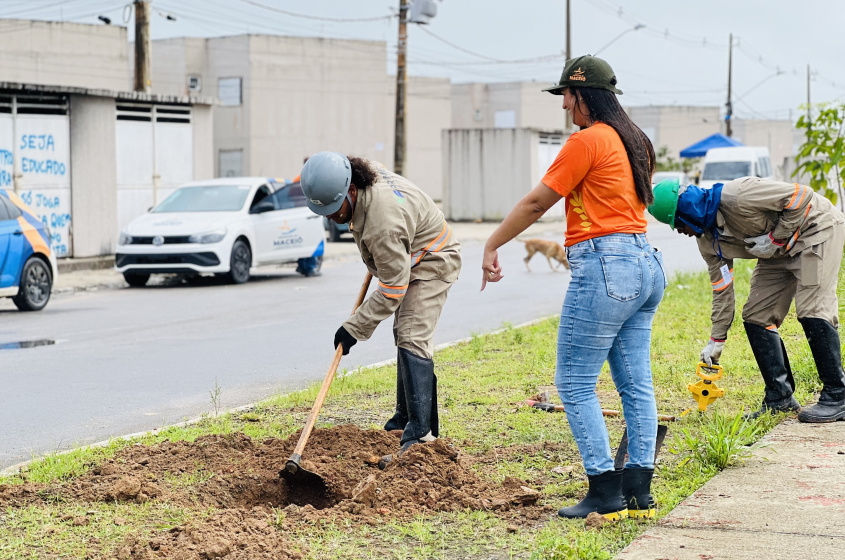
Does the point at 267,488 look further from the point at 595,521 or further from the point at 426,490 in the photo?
the point at 595,521

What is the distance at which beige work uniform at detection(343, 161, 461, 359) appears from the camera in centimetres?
538

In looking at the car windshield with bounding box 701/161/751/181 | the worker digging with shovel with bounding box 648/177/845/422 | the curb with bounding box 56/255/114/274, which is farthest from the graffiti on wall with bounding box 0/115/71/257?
the car windshield with bounding box 701/161/751/181

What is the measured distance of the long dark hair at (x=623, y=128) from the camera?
4469 millimetres

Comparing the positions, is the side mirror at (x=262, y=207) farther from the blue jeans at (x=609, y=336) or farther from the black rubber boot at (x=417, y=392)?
the blue jeans at (x=609, y=336)

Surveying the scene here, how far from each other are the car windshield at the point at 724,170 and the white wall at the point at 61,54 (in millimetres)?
20898

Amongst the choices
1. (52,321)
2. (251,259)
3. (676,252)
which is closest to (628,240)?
(52,321)

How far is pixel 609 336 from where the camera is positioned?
4465mm

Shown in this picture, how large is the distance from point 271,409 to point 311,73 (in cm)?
3882

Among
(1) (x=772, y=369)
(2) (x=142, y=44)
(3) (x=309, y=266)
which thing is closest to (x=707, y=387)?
(1) (x=772, y=369)

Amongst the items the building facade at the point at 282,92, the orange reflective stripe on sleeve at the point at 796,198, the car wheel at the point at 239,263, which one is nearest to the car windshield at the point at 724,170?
the building facade at the point at 282,92

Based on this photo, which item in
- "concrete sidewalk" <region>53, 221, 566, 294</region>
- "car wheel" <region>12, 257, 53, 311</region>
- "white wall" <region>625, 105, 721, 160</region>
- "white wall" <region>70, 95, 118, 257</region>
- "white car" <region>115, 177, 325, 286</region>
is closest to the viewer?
"car wheel" <region>12, 257, 53, 311</region>

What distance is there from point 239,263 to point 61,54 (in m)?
25.1

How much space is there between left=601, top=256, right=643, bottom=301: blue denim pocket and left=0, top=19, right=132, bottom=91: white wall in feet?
120

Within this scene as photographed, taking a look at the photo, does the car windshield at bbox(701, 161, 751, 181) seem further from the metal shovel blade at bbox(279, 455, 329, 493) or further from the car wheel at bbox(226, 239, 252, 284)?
the metal shovel blade at bbox(279, 455, 329, 493)
